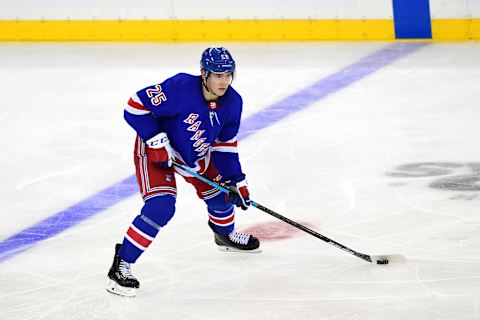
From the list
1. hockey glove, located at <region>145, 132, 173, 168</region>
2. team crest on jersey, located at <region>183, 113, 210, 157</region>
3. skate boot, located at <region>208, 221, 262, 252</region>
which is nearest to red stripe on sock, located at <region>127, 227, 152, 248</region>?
hockey glove, located at <region>145, 132, 173, 168</region>

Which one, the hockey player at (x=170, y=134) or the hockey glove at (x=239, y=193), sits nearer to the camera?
the hockey player at (x=170, y=134)

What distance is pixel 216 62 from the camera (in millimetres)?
3211

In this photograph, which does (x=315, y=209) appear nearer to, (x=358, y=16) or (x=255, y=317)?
(x=255, y=317)

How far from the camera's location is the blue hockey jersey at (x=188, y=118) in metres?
3.25

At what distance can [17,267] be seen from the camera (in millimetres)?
3551

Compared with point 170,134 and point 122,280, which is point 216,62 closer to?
point 170,134

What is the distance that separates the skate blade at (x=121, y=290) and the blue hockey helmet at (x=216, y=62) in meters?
0.79

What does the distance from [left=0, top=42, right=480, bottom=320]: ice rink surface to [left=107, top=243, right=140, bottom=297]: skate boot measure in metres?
0.04

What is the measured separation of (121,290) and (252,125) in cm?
250

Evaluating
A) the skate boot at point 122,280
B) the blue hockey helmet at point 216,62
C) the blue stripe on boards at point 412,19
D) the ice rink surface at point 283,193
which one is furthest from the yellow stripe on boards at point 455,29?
the skate boot at point 122,280

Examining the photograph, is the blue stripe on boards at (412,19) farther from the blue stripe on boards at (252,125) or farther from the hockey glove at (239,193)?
the hockey glove at (239,193)

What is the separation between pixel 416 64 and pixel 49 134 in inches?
115

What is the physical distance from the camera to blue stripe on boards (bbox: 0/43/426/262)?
12.8 ft

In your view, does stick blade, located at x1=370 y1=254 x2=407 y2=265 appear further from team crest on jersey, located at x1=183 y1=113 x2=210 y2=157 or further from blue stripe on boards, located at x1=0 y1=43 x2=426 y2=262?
blue stripe on boards, located at x1=0 y1=43 x2=426 y2=262
